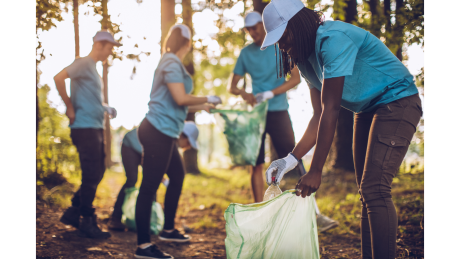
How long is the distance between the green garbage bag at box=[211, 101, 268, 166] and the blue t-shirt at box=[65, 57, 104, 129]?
1.13m

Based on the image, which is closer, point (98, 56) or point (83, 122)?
point (83, 122)

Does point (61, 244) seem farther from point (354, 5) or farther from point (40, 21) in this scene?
point (354, 5)

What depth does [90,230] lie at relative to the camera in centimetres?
340

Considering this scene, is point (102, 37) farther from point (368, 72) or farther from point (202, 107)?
point (368, 72)

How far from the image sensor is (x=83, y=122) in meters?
3.41

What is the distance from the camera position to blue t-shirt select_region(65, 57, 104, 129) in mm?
3424

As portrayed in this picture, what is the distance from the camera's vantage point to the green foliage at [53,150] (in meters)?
5.38

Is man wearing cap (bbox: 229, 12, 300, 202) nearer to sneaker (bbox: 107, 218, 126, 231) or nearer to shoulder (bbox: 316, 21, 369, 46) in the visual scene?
sneaker (bbox: 107, 218, 126, 231)

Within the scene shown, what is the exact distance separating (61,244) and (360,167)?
8.29 ft

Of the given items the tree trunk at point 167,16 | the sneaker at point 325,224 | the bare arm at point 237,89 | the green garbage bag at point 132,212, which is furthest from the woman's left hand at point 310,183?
the tree trunk at point 167,16
